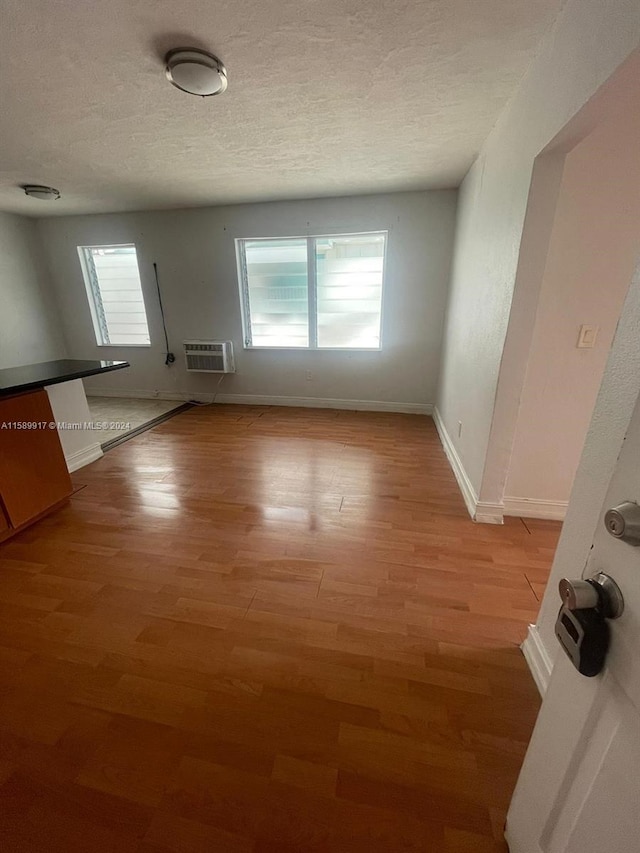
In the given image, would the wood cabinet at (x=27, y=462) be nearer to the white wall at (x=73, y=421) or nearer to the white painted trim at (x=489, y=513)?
the white wall at (x=73, y=421)

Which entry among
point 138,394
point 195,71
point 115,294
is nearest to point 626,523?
point 195,71

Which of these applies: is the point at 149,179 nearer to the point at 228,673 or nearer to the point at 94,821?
the point at 228,673

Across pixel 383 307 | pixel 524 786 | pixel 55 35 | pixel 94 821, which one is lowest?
pixel 94 821

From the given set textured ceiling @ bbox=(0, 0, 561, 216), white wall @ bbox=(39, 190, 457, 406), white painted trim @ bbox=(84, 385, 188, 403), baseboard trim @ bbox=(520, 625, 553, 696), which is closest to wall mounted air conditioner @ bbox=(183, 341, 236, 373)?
white wall @ bbox=(39, 190, 457, 406)

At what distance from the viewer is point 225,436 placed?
3.45 metres

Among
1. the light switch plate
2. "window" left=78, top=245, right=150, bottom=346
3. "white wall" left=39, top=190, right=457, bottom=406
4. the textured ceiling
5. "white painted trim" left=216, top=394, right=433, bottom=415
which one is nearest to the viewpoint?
the textured ceiling

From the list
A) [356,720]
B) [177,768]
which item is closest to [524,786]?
[356,720]

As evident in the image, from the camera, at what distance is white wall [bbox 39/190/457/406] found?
3555 millimetres

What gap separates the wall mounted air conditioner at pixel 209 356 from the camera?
4.31 metres

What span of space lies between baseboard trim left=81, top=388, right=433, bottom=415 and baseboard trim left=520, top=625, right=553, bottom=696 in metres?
3.05

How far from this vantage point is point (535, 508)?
2055 mm

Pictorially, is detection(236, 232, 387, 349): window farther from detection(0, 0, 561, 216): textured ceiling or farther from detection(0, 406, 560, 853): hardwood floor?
detection(0, 406, 560, 853): hardwood floor

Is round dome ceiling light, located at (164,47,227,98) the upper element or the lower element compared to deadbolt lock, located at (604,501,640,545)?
upper

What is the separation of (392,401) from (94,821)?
3.88 meters
